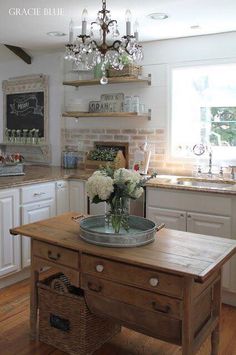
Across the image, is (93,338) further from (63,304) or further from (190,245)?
(190,245)

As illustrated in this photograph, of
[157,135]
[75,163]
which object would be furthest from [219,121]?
[75,163]

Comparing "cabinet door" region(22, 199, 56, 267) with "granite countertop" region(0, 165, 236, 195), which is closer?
"granite countertop" region(0, 165, 236, 195)

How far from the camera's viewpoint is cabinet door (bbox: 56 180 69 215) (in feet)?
12.7

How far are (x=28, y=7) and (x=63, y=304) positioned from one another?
6.91ft

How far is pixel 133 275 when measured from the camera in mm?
1988

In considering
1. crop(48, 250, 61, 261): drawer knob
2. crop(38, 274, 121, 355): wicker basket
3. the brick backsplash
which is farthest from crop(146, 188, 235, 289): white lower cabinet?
crop(48, 250, 61, 261): drawer knob

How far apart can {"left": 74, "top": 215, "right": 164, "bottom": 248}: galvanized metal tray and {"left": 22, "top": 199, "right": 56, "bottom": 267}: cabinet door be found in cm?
131

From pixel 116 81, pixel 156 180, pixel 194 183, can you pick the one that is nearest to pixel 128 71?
pixel 116 81

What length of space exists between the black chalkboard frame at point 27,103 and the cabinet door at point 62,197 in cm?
103

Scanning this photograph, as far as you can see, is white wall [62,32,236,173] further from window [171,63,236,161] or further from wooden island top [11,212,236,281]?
wooden island top [11,212,236,281]

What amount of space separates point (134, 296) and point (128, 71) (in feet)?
8.19

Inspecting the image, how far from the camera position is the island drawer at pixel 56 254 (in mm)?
2221

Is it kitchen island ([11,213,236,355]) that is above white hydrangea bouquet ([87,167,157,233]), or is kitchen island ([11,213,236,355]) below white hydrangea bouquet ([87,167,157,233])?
below

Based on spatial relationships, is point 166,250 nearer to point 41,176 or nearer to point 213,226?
point 213,226
